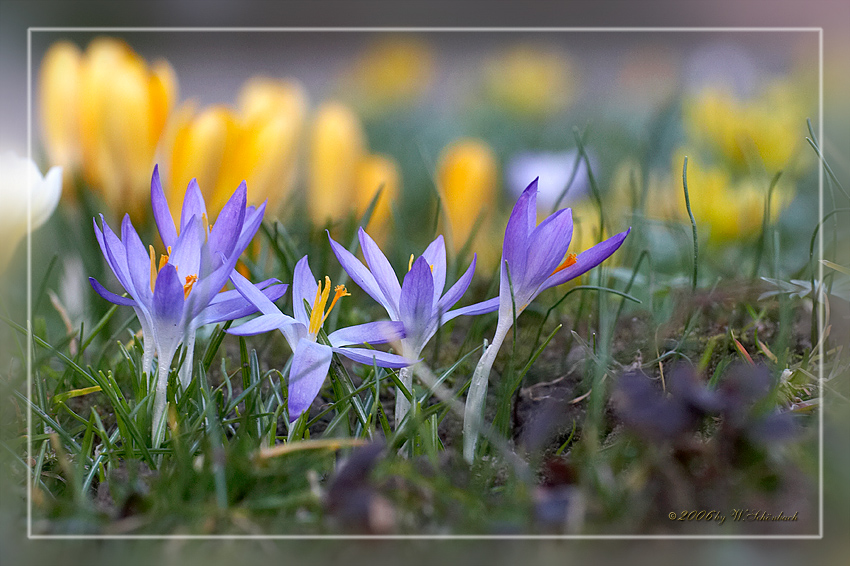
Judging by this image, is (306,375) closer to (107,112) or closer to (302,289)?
(302,289)

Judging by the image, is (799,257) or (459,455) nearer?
(459,455)

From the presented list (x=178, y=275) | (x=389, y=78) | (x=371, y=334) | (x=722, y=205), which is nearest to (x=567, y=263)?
(x=371, y=334)

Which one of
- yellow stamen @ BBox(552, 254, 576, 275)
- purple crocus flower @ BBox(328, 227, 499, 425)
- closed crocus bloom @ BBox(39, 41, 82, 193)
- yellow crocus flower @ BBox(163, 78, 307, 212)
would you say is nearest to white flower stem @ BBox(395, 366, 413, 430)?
purple crocus flower @ BBox(328, 227, 499, 425)

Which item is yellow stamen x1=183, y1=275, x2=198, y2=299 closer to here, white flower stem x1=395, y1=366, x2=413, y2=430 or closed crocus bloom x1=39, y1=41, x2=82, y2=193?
white flower stem x1=395, y1=366, x2=413, y2=430

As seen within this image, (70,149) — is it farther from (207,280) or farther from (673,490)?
(673,490)

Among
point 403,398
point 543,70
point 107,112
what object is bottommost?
point 403,398

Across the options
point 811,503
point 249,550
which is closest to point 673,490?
point 811,503

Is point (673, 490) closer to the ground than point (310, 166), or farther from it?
closer to the ground
